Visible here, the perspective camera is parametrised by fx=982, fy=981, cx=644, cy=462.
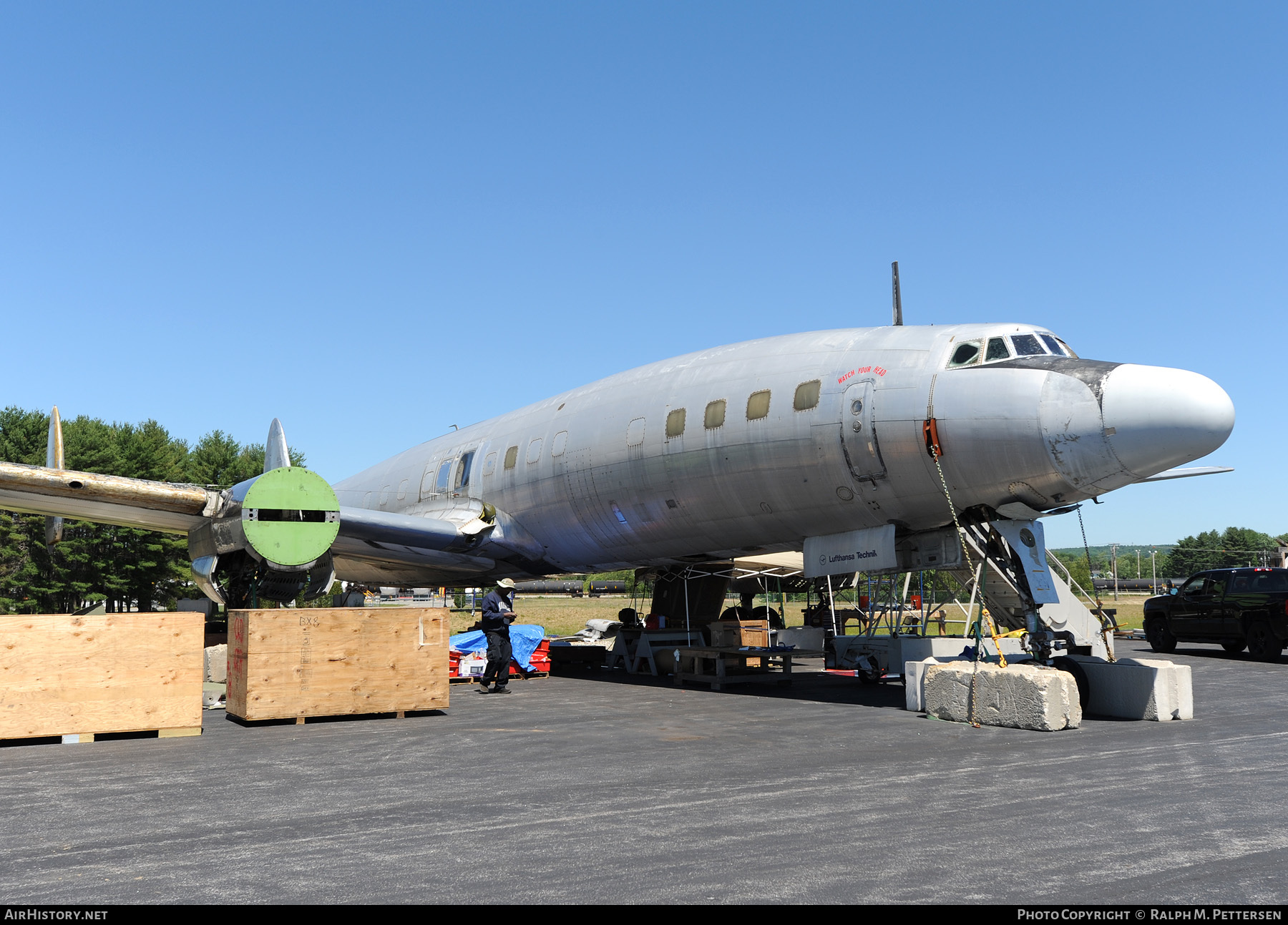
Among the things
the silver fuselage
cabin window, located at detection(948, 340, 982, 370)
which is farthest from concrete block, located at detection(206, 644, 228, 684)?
cabin window, located at detection(948, 340, 982, 370)

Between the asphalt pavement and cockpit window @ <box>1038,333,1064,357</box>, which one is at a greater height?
cockpit window @ <box>1038,333,1064,357</box>

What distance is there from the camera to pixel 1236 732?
10672mm

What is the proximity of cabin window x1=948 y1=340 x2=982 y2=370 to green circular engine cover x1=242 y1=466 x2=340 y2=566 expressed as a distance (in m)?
8.49

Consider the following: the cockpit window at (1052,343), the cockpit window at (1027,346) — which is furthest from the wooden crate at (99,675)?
the cockpit window at (1052,343)

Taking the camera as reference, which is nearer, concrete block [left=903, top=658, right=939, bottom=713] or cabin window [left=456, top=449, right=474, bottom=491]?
concrete block [left=903, top=658, right=939, bottom=713]

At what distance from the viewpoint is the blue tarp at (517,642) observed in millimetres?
18297

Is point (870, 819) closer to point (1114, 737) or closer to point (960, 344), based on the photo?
point (1114, 737)

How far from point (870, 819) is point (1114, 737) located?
205 inches

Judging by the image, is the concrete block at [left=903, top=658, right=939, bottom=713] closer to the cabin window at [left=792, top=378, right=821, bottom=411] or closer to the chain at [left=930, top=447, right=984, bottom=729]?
the chain at [left=930, top=447, right=984, bottom=729]

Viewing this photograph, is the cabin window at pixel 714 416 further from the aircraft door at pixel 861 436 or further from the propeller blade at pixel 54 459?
the propeller blade at pixel 54 459

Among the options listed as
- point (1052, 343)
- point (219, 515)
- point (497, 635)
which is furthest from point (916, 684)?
point (219, 515)

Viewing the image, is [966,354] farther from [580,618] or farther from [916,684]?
[580,618]

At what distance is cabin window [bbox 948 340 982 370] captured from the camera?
1245 cm
